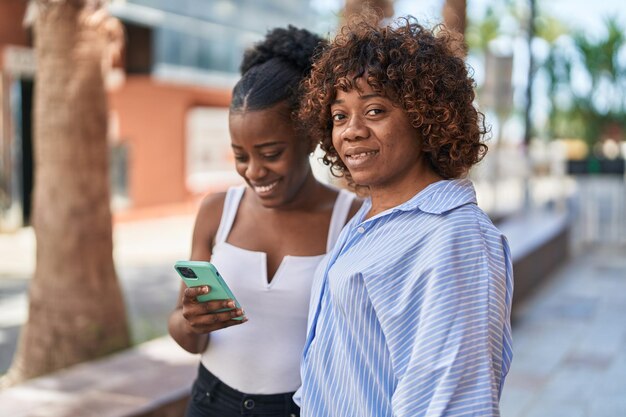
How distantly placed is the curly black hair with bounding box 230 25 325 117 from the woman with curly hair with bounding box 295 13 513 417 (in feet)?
0.68

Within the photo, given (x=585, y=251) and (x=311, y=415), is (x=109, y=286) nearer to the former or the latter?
(x=311, y=415)

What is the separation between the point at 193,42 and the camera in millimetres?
18031

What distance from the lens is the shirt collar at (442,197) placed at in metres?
1.53

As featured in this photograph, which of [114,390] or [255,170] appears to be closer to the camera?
[255,170]

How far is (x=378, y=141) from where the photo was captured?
5.40 feet

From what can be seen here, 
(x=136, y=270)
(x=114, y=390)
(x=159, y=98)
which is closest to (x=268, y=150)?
(x=114, y=390)

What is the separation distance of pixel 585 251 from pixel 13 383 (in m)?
9.66

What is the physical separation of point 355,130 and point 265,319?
0.67 meters

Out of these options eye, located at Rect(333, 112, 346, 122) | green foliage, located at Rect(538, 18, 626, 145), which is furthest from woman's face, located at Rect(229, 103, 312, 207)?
green foliage, located at Rect(538, 18, 626, 145)

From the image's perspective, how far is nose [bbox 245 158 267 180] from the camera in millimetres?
2023

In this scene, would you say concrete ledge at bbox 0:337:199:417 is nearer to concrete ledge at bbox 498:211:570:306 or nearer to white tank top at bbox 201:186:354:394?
white tank top at bbox 201:186:354:394

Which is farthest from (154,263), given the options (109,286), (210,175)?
(210,175)

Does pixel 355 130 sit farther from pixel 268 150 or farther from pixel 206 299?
pixel 206 299

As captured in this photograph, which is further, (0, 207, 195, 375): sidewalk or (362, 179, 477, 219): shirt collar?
(0, 207, 195, 375): sidewalk
